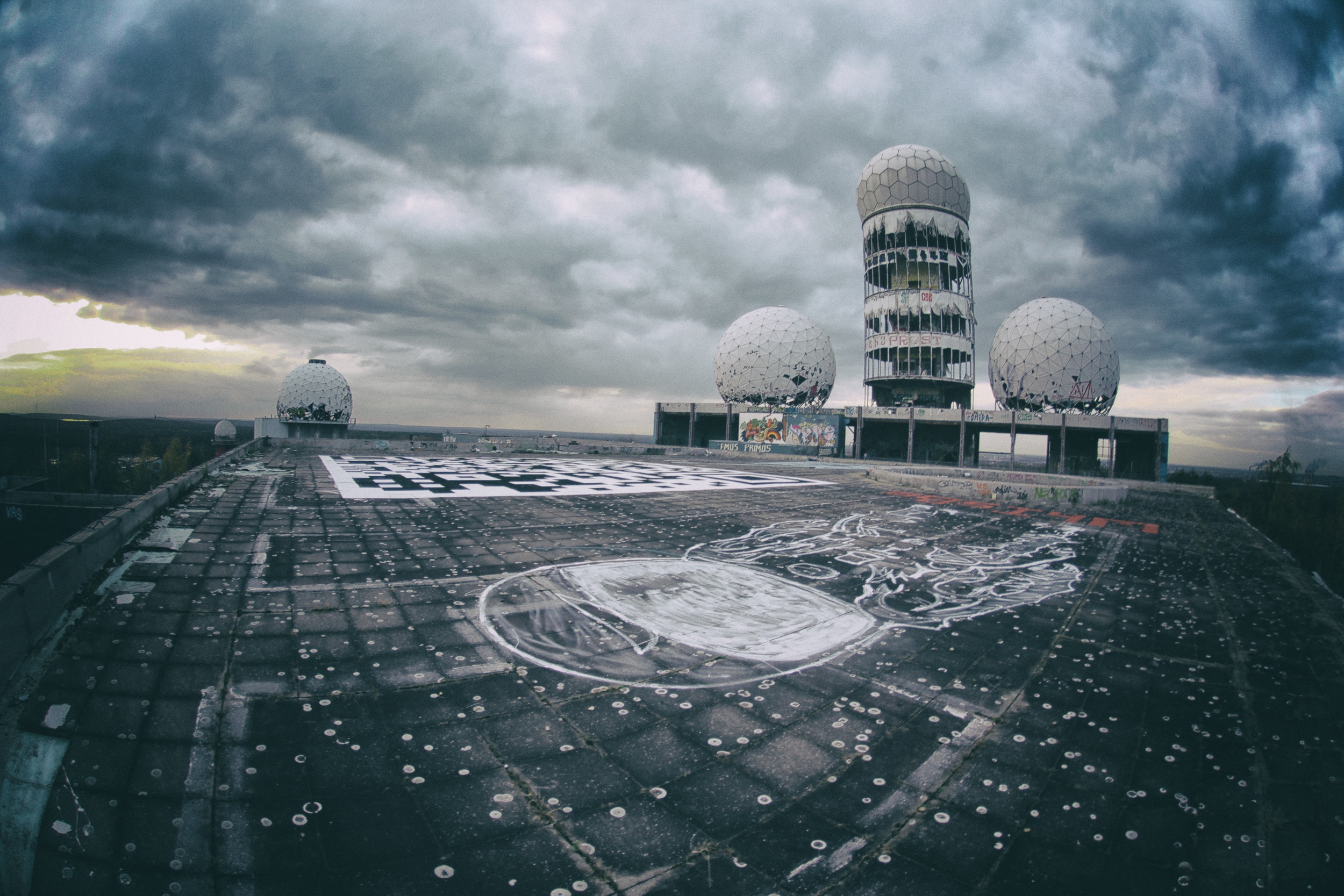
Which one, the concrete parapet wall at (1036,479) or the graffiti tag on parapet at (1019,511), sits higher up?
the concrete parapet wall at (1036,479)

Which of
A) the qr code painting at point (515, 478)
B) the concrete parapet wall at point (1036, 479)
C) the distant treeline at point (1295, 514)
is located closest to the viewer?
the distant treeline at point (1295, 514)

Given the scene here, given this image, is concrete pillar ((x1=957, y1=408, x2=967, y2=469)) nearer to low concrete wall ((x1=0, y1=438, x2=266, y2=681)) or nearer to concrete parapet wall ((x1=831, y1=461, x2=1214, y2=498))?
concrete parapet wall ((x1=831, y1=461, x2=1214, y2=498))

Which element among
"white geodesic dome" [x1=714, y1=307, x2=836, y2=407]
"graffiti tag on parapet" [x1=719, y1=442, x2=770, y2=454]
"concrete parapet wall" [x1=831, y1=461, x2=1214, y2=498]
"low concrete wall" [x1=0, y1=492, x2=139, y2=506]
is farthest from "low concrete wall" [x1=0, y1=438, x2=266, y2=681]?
"white geodesic dome" [x1=714, y1=307, x2=836, y2=407]

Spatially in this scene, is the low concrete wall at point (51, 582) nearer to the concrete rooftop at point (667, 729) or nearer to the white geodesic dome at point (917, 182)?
the concrete rooftop at point (667, 729)

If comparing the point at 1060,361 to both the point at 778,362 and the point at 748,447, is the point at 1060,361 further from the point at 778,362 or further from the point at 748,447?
the point at 748,447

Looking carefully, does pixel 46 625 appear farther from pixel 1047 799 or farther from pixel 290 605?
pixel 1047 799

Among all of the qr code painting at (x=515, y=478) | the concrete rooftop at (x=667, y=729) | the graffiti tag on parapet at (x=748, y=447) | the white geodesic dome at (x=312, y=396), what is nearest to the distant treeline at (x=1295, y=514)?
the concrete rooftop at (x=667, y=729)
